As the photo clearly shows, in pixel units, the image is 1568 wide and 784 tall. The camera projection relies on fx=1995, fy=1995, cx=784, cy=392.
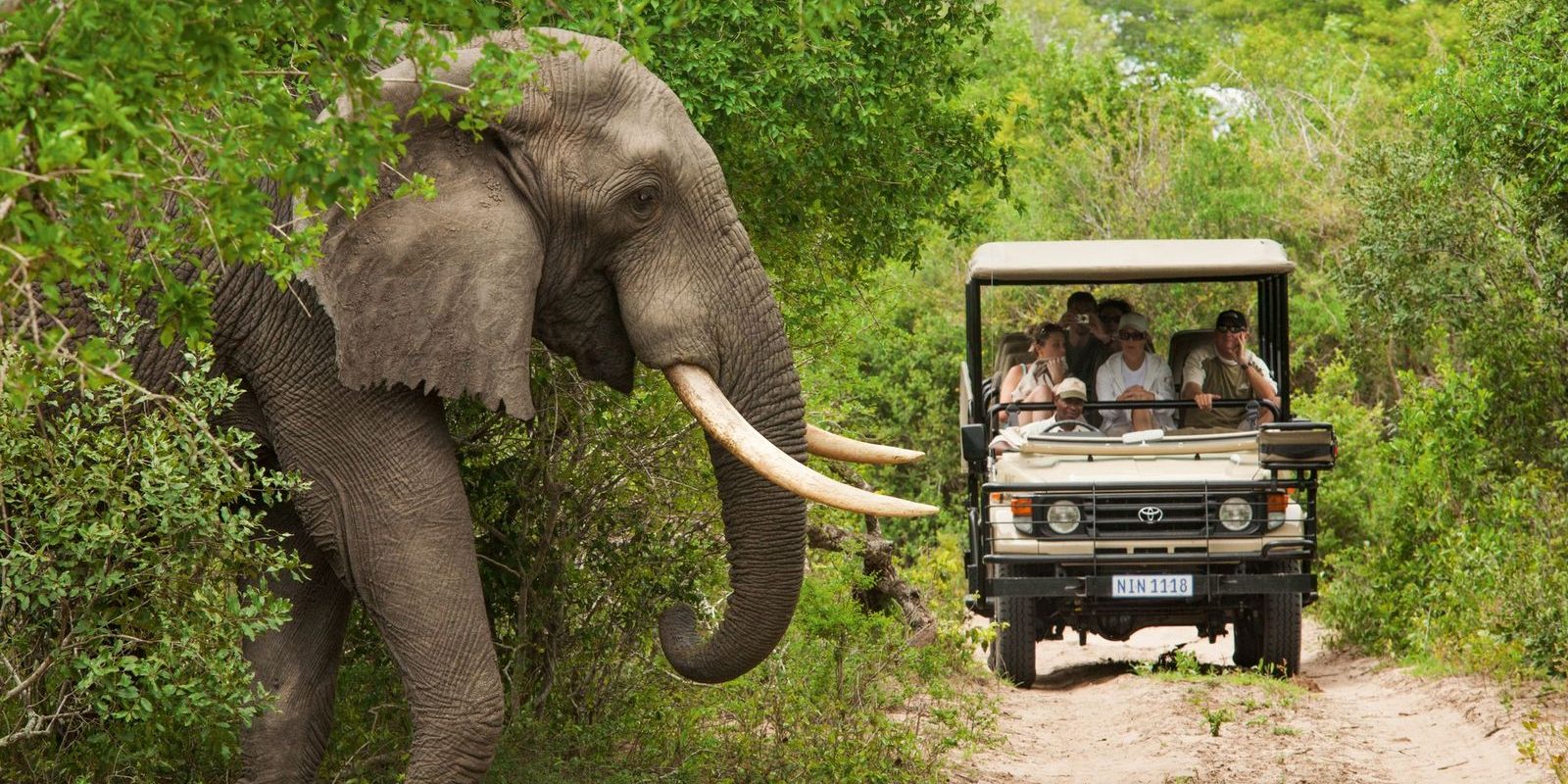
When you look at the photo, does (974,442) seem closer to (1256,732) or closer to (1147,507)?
(1147,507)

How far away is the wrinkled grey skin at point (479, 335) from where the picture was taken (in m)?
6.13

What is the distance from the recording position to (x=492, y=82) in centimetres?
479

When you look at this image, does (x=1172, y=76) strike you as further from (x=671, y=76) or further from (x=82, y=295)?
(x=82, y=295)

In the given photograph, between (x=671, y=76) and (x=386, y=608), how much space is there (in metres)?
2.75

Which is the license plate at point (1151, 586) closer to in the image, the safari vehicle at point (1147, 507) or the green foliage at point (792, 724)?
the safari vehicle at point (1147, 507)

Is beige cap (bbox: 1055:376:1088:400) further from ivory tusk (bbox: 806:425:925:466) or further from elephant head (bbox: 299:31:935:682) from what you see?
elephant head (bbox: 299:31:935:682)

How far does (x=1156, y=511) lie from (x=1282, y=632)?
142 centimetres

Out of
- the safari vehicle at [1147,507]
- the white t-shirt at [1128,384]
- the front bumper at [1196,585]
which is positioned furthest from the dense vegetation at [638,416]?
the white t-shirt at [1128,384]

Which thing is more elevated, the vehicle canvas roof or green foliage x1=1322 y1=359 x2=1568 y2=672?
the vehicle canvas roof

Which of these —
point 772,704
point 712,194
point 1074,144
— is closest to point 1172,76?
point 1074,144

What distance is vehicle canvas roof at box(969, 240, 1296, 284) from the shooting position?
11.9m

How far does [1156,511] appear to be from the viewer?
11.2 metres

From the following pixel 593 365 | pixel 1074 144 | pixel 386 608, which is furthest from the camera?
pixel 1074 144

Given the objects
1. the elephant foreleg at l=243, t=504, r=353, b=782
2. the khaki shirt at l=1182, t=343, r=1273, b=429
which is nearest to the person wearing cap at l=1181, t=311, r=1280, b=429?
the khaki shirt at l=1182, t=343, r=1273, b=429
